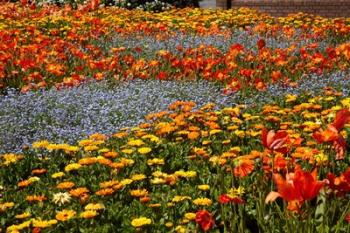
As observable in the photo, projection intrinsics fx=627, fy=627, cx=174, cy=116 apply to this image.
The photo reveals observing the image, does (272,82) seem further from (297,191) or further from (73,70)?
(297,191)

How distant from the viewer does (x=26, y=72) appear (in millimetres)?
8055

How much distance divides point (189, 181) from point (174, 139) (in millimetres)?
1059

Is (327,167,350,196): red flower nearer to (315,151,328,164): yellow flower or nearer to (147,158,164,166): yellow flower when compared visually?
(315,151,328,164): yellow flower

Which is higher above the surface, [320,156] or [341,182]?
[341,182]

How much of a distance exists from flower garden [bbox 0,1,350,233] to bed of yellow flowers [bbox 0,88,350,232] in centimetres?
1

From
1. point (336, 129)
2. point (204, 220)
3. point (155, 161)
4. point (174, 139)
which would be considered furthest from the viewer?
point (174, 139)

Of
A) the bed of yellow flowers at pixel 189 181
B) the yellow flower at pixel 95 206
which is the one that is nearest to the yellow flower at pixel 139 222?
the bed of yellow flowers at pixel 189 181

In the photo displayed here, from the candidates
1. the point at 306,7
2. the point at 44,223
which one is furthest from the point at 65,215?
the point at 306,7

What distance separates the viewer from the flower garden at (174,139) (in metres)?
3.11

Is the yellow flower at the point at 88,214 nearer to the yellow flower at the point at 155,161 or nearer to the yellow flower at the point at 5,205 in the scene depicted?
the yellow flower at the point at 5,205

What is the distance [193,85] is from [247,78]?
80 cm

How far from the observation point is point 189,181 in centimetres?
409

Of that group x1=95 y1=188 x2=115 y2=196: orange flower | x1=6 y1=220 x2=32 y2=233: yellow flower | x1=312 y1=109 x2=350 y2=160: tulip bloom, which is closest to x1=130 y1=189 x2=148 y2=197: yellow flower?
x1=95 y1=188 x2=115 y2=196: orange flower

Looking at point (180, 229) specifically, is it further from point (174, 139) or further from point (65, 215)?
point (174, 139)
